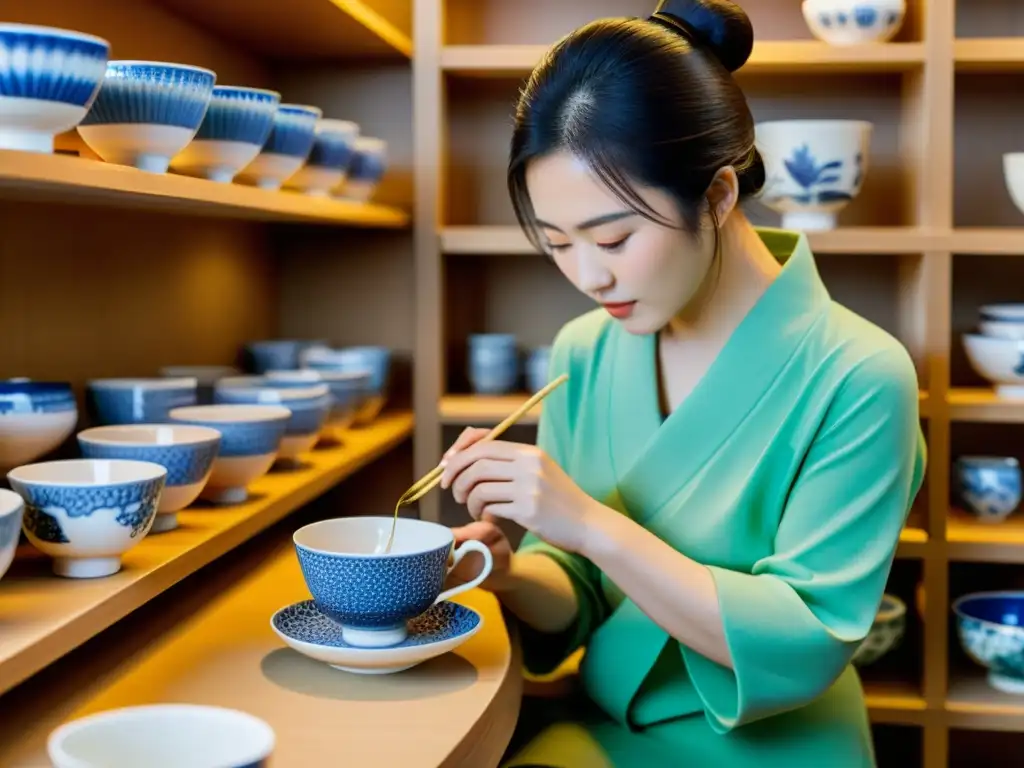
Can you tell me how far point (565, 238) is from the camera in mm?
1318

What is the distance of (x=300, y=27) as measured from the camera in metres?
2.06

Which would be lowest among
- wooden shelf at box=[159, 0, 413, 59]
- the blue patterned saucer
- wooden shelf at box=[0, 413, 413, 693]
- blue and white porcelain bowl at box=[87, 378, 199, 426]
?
the blue patterned saucer

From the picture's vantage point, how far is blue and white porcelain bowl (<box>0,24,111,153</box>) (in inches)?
36.2

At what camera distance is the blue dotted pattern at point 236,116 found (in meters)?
1.37

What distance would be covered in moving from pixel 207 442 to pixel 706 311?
614 millimetres

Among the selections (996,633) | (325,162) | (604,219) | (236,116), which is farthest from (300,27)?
(996,633)

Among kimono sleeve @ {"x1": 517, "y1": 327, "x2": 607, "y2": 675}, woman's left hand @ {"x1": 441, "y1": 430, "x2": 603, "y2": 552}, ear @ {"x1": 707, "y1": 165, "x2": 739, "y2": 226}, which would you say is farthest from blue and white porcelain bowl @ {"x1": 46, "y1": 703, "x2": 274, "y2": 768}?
ear @ {"x1": 707, "y1": 165, "x2": 739, "y2": 226}

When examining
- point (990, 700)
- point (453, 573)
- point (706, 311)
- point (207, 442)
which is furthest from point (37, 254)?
point (990, 700)

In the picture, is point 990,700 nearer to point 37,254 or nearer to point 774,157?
point 774,157

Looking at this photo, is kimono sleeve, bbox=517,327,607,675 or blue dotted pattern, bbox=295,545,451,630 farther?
kimono sleeve, bbox=517,327,607,675

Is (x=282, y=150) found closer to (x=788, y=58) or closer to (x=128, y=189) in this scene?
(x=128, y=189)

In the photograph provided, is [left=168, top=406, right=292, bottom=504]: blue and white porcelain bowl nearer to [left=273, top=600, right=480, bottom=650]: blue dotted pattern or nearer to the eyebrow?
[left=273, top=600, right=480, bottom=650]: blue dotted pattern

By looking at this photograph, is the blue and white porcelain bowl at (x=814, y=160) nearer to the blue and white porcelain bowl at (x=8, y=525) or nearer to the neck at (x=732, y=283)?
the neck at (x=732, y=283)

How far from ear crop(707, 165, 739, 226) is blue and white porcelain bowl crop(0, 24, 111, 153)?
66 centimetres
